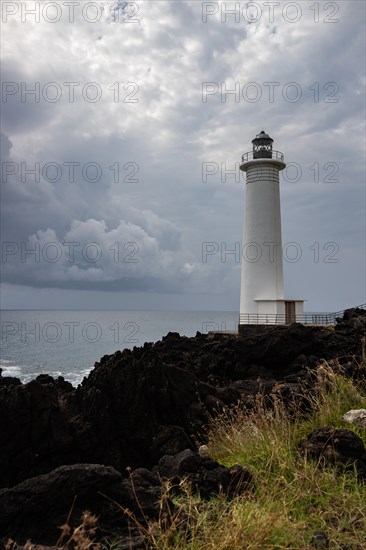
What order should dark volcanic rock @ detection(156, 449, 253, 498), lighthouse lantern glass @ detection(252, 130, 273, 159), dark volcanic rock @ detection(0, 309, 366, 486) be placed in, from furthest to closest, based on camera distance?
lighthouse lantern glass @ detection(252, 130, 273, 159)
dark volcanic rock @ detection(0, 309, 366, 486)
dark volcanic rock @ detection(156, 449, 253, 498)

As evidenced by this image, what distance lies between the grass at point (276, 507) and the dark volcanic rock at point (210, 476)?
0.13 metres

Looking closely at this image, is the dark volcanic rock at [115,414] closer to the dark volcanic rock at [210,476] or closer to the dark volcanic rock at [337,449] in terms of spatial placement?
the dark volcanic rock at [337,449]

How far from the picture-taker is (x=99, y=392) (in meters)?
10.4

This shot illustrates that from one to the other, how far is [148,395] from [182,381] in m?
1.13

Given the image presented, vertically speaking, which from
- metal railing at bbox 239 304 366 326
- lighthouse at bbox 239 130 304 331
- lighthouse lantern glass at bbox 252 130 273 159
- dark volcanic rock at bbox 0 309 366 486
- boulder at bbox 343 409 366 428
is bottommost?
dark volcanic rock at bbox 0 309 366 486

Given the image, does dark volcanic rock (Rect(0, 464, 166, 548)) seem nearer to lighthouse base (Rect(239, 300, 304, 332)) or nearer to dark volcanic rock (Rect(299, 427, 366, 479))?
dark volcanic rock (Rect(299, 427, 366, 479))

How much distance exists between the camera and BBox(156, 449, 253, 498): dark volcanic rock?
510 centimetres

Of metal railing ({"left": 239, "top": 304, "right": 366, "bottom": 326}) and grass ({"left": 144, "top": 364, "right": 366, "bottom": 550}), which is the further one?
metal railing ({"left": 239, "top": 304, "right": 366, "bottom": 326})

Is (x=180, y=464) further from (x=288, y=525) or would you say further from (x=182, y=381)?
(x=182, y=381)

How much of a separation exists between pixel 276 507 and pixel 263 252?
3250 cm

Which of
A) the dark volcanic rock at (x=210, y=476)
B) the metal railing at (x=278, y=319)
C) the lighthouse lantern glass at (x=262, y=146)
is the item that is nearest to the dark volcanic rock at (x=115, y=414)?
the dark volcanic rock at (x=210, y=476)

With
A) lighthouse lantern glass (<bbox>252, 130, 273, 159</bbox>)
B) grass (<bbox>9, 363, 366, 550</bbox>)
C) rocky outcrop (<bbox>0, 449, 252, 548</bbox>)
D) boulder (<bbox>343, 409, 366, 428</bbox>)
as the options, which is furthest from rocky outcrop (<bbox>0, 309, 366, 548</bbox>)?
lighthouse lantern glass (<bbox>252, 130, 273, 159</bbox>)

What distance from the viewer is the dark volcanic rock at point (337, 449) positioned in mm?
5496

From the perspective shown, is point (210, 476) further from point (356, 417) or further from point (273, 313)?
point (273, 313)
